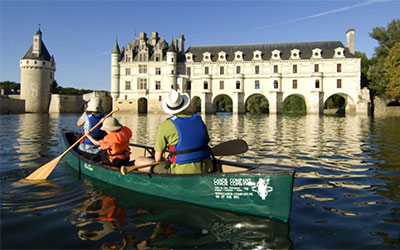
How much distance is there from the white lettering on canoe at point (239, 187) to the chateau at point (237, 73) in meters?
41.4

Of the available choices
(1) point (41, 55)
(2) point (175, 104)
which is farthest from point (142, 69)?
(2) point (175, 104)

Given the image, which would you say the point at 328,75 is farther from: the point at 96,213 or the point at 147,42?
the point at 96,213

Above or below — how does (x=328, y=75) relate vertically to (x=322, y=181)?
above

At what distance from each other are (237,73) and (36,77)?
1429 inches

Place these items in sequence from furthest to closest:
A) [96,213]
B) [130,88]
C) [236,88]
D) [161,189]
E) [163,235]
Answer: [130,88], [236,88], [161,189], [96,213], [163,235]

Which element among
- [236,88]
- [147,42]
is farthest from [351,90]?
[147,42]

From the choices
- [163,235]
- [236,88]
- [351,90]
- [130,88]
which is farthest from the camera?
[130,88]

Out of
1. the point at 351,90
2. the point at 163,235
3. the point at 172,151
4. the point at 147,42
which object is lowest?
the point at 163,235

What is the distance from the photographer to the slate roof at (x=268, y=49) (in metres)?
44.2

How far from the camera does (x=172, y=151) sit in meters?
4.70

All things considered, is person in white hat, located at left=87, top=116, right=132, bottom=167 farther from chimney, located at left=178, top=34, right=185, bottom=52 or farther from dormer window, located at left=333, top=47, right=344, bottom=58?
chimney, located at left=178, top=34, right=185, bottom=52

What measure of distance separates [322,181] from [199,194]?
10.2 feet

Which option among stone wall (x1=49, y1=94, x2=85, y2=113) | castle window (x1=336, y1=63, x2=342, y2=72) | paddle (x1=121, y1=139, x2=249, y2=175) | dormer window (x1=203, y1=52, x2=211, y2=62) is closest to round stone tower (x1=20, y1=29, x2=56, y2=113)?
stone wall (x1=49, y1=94, x2=85, y2=113)

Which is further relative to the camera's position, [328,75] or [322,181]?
[328,75]
